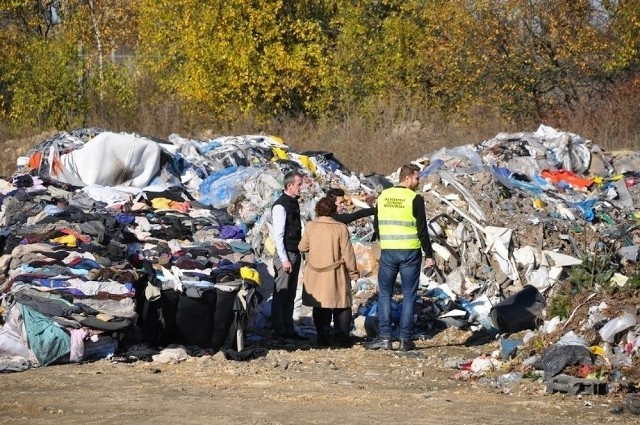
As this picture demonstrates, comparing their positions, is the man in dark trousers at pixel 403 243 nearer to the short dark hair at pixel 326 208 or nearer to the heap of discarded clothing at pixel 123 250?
the short dark hair at pixel 326 208

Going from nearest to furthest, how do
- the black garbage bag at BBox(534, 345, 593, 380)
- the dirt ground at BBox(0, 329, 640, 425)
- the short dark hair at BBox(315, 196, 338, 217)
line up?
the dirt ground at BBox(0, 329, 640, 425), the black garbage bag at BBox(534, 345, 593, 380), the short dark hair at BBox(315, 196, 338, 217)

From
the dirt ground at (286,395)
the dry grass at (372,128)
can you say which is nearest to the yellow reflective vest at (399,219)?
the dirt ground at (286,395)

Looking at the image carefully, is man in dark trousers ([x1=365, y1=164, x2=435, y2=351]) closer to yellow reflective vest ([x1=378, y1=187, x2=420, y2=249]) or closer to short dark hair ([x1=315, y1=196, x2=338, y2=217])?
yellow reflective vest ([x1=378, y1=187, x2=420, y2=249])

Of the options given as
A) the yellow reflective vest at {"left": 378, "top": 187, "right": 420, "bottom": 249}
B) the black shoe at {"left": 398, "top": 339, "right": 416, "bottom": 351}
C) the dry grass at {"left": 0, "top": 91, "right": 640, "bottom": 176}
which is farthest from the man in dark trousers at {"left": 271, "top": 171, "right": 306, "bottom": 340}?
the dry grass at {"left": 0, "top": 91, "right": 640, "bottom": 176}

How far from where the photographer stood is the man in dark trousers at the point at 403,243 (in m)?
11.9

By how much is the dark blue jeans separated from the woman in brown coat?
0.36 m

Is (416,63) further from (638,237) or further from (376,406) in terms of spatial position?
(376,406)

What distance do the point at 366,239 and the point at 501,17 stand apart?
20509 millimetres

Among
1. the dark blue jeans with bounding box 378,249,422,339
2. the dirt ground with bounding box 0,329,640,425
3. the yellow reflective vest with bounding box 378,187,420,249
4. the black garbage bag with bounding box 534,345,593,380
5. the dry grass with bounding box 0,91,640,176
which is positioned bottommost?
the dirt ground with bounding box 0,329,640,425

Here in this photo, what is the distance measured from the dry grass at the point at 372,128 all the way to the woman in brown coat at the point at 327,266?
10.5 m

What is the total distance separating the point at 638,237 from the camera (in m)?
16.8

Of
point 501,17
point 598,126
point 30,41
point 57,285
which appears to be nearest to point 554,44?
point 501,17

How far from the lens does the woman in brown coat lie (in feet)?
40.0

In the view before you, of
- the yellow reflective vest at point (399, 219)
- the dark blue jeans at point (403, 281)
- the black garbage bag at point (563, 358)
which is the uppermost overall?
A: the yellow reflective vest at point (399, 219)
